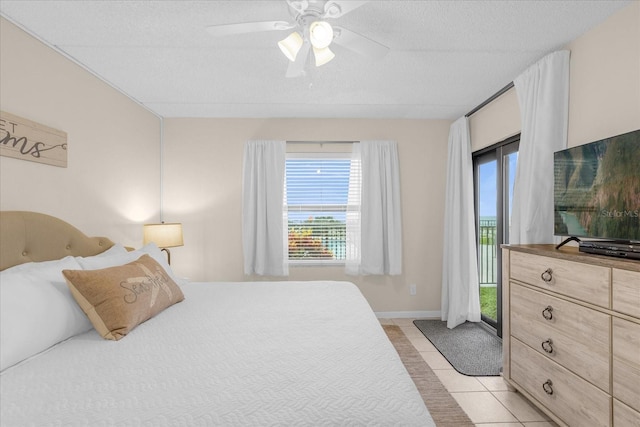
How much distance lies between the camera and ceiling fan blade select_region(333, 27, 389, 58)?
1.74m

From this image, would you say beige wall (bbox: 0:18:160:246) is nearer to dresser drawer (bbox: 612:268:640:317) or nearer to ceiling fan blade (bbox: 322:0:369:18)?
ceiling fan blade (bbox: 322:0:369:18)

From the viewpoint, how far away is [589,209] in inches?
67.8

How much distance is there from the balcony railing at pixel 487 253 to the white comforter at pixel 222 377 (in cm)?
236

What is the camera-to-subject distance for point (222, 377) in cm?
111

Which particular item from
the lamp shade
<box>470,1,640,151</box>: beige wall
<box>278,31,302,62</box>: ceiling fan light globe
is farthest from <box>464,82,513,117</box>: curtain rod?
the lamp shade

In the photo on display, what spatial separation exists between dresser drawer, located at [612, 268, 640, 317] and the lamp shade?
3.33m

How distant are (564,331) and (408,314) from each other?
2.28 meters

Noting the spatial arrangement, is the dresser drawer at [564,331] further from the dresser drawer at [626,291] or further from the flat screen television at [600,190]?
the flat screen television at [600,190]

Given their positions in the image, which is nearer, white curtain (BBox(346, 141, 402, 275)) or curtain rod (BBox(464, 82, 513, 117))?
curtain rod (BBox(464, 82, 513, 117))

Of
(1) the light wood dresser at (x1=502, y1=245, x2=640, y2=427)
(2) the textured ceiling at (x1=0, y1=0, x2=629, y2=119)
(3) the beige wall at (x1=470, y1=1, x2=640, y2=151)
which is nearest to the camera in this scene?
(1) the light wood dresser at (x1=502, y1=245, x2=640, y2=427)

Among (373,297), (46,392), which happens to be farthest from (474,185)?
(46,392)

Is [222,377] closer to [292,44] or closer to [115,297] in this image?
[115,297]

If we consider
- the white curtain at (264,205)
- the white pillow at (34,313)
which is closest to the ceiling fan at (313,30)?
the white pillow at (34,313)

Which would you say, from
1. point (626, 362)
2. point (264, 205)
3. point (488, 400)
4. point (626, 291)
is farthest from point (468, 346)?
point (264, 205)
